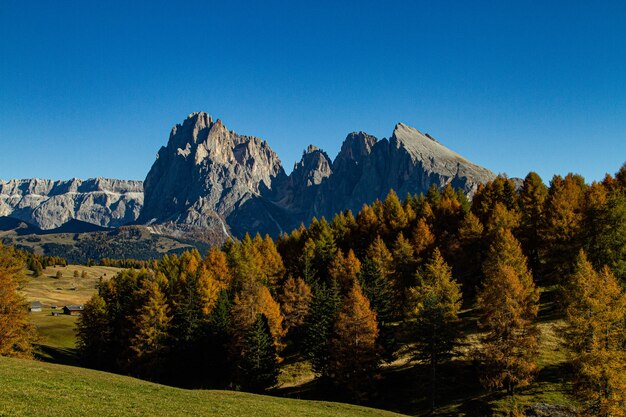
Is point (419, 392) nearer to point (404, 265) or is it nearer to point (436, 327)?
point (436, 327)

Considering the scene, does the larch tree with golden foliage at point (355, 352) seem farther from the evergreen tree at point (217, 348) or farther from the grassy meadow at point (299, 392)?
the evergreen tree at point (217, 348)

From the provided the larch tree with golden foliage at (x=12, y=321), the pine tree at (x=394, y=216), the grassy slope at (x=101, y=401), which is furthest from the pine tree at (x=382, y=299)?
the larch tree with golden foliage at (x=12, y=321)

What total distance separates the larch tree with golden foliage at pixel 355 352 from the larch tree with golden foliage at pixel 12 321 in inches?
1470

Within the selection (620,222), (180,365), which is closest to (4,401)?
(180,365)

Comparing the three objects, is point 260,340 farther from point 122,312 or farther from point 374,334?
point 122,312

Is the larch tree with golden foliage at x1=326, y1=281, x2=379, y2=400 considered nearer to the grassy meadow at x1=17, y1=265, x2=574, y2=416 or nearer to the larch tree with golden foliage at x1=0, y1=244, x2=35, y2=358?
the grassy meadow at x1=17, y1=265, x2=574, y2=416

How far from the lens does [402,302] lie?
6862 centimetres

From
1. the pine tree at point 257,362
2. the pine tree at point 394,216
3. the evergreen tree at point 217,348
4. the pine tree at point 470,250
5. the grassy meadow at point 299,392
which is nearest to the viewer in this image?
the grassy meadow at point 299,392

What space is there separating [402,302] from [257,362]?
85.5 feet

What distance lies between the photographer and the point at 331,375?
49688 millimetres

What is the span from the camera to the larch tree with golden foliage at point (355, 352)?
48625 millimetres

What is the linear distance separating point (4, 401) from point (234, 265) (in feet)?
228

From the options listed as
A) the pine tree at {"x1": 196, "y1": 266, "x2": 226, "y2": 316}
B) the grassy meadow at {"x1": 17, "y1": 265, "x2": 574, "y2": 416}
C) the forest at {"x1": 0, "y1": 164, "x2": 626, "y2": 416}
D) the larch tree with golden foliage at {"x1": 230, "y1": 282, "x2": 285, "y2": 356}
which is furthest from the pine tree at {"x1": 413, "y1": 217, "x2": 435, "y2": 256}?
the pine tree at {"x1": 196, "y1": 266, "x2": 226, "y2": 316}

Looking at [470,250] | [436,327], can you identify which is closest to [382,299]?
[436,327]
